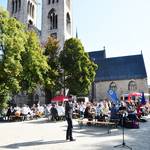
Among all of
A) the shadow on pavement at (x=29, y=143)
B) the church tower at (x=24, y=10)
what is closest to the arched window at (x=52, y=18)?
the church tower at (x=24, y=10)

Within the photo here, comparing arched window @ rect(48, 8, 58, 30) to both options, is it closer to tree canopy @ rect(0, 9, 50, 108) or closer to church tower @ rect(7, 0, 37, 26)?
church tower @ rect(7, 0, 37, 26)

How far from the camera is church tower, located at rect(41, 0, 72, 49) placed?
52031 mm

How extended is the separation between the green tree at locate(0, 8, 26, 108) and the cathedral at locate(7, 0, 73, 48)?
23.6m

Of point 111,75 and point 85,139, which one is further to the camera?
point 111,75

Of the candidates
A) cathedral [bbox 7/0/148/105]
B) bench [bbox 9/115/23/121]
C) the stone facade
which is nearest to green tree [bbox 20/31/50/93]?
bench [bbox 9/115/23/121]

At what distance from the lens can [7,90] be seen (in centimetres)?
2689

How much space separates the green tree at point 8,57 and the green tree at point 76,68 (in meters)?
15.7

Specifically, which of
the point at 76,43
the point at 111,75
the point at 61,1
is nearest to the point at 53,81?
the point at 76,43

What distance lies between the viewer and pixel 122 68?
6247 cm

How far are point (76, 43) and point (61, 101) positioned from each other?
13252mm

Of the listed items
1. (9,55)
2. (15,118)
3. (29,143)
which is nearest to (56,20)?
(9,55)

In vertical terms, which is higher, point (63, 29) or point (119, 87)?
point (63, 29)

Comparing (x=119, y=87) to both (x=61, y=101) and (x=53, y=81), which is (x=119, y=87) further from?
(x=61, y=101)

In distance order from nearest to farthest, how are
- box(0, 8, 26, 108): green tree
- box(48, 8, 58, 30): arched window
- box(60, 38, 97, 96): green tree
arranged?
box(0, 8, 26, 108): green tree, box(60, 38, 97, 96): green tree, box(48, 8, 58, 30): arched window
